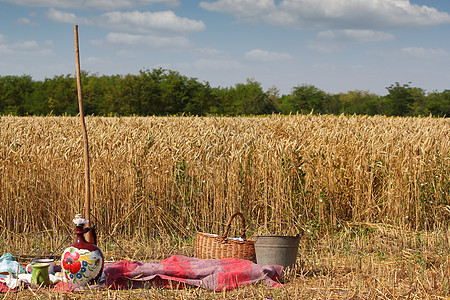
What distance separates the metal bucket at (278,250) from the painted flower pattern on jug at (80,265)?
5.45 ft

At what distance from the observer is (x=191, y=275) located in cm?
463

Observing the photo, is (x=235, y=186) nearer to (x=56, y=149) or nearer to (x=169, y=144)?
(x=169, y=144)

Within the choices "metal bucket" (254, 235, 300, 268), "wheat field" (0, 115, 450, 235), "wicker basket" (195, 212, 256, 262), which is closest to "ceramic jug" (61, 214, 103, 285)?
"wicker basket" (195, 212, 256, 262)

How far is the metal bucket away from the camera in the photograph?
4914 millimetres

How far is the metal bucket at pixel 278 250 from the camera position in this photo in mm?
4914

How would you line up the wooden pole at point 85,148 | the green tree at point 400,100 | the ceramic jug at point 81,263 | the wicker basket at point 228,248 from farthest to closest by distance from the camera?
the green tree at point 400,100, the wicker basket at point 228,248, the wooden pole at point 85,148, the ceramic jug at point 81,263

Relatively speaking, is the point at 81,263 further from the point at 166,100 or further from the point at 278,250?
the point at 166,100

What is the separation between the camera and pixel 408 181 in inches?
266

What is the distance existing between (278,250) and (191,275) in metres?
0.92

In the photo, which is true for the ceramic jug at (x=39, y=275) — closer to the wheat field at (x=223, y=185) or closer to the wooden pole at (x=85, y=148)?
the wooden pole at (x=85, y=148)

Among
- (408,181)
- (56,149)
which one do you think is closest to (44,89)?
(56,149)

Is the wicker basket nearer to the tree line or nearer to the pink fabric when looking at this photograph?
the pink fabric

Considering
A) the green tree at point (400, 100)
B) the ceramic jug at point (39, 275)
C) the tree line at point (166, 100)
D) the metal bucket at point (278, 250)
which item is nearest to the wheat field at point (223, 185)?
the metal bucket at point (278, 250)

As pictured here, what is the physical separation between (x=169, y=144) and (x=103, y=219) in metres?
1.39
